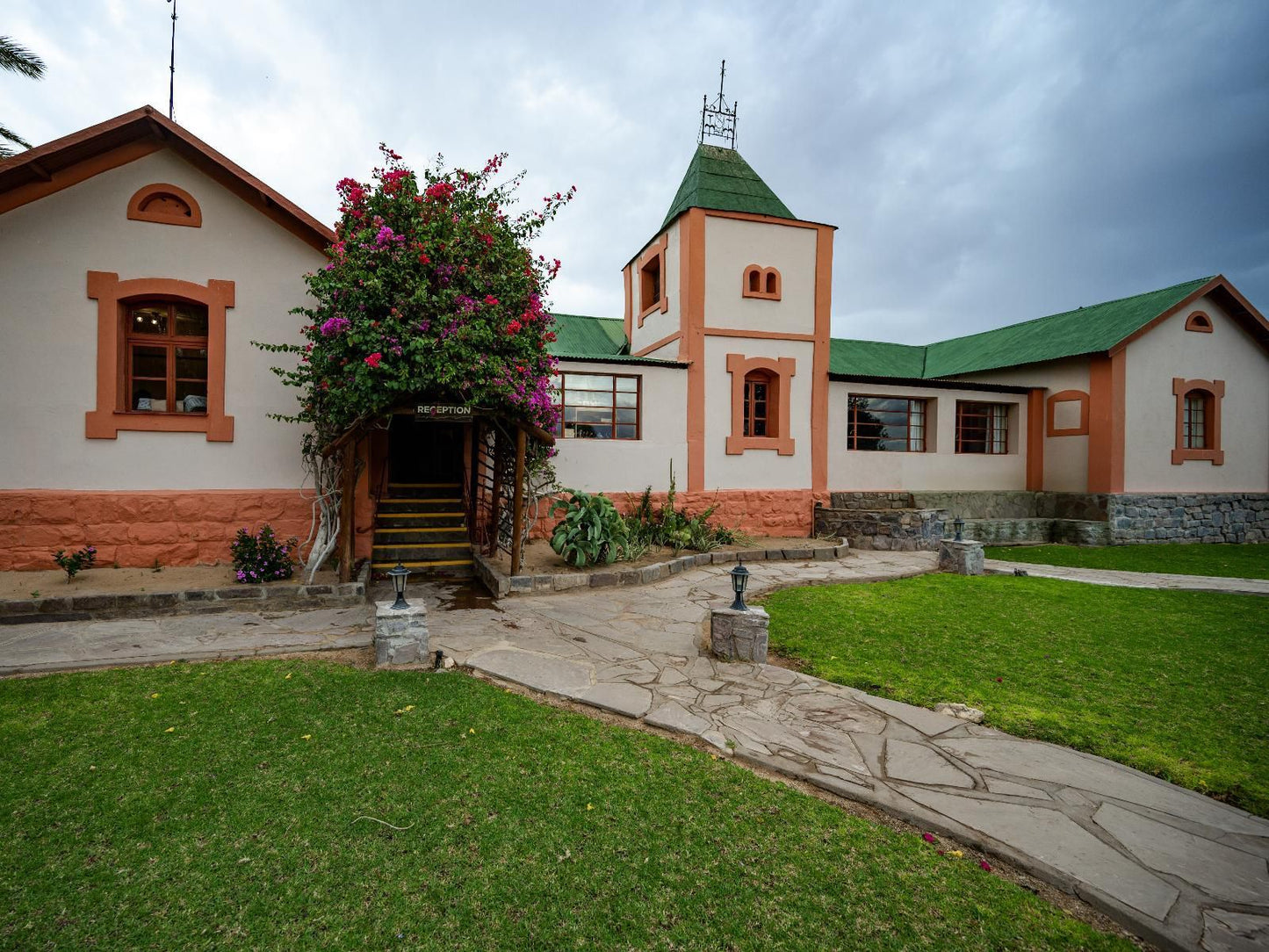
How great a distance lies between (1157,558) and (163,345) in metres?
17.9

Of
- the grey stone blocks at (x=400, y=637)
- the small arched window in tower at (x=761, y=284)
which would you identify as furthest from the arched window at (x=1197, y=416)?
the grey stone blocks at (x=400, y=637)

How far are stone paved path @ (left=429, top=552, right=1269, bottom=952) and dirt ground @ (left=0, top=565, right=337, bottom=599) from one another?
2983 mm

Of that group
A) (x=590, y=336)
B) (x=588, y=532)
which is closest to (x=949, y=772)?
(x=588, y=532)

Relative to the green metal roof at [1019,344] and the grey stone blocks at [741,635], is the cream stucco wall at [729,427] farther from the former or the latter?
the grey stone blocks at [741,635]

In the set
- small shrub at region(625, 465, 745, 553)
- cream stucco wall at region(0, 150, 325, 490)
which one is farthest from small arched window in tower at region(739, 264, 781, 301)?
cream stucco wall at region(0, 150, 325, 490)

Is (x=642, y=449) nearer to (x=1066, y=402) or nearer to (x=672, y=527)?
(x=672, y=527)

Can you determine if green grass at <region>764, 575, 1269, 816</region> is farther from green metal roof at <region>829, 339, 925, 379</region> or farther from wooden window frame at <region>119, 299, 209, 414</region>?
green metal roof at <region>829, 339, 925, 379</region>

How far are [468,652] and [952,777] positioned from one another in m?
3.67

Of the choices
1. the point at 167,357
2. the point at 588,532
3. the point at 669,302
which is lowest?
the point at 588,532

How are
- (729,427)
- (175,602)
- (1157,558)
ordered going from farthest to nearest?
1. (1157,558)
2. (729,427)
3. (175,602)

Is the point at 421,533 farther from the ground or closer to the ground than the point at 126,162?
closer to the ground

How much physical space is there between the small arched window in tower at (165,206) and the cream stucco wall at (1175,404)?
18.7 metres

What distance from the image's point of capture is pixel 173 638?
525 centimetres

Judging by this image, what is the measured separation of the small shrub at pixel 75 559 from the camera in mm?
6504
